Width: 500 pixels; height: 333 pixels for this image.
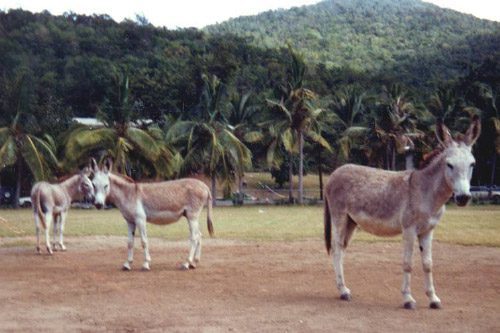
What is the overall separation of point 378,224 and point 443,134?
1.90 meters

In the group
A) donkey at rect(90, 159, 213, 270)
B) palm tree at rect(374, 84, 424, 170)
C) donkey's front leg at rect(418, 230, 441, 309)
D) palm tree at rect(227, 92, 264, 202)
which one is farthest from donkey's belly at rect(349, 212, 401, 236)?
palm tree at rect(227, 92, 264, 202)

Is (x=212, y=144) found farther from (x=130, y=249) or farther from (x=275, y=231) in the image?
(x=130, y=249)

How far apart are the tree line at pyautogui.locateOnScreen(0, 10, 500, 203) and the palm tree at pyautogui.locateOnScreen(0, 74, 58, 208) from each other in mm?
99

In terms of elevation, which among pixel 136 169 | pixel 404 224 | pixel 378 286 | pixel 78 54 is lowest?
pixel 136 169

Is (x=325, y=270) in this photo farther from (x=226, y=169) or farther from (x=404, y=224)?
(x=226, y=169)

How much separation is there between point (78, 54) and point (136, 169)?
3857 centimetres

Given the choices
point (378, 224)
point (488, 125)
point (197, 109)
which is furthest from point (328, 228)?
point (488, 125)

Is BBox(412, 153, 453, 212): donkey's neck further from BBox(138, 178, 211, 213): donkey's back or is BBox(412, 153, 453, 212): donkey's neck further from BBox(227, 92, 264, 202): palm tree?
BBox(227, 92, 264, 202): palm tree

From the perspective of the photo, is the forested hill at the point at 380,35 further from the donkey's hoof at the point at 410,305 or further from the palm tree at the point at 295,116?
the donkey's hoof at the point at 410,305

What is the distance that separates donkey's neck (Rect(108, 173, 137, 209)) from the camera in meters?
14.8

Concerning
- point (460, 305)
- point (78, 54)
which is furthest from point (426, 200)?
point (78, 54)

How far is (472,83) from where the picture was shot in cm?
6388

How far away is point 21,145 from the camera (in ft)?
145

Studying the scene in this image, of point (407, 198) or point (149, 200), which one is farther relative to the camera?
point (149, 200)
